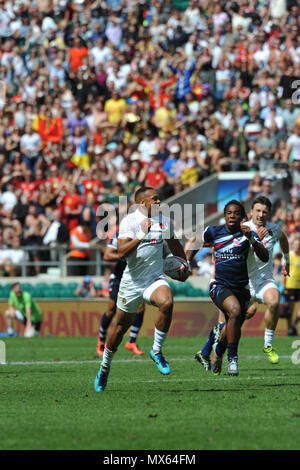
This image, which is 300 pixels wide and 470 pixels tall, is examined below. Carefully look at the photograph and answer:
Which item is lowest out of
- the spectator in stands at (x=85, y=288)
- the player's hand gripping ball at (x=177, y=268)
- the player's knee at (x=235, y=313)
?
the spectator in stands at (x=85, y=288)

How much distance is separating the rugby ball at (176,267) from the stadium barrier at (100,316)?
1110cm

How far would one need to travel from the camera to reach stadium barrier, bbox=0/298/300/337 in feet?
76.1

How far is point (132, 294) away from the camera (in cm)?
1129

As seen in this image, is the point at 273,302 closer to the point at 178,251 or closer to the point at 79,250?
the point at 178,251

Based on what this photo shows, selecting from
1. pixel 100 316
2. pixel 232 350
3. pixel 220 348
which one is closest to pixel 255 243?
pixel 232 350

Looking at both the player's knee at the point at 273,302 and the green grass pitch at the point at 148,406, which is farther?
the player's knee at the point at 273,302

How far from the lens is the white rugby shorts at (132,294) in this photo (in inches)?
442

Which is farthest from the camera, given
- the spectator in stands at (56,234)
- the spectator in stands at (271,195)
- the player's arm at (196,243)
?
the spectator in stands at (56,234)

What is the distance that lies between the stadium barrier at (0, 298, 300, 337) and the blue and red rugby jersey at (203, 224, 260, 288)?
10.2m

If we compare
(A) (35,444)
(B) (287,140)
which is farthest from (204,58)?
(A) (35,444)

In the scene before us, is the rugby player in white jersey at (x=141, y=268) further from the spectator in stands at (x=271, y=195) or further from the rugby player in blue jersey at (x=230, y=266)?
the spectator in stands at (x=271, y=195)

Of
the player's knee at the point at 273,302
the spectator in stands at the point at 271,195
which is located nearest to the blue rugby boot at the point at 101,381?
the player's knee at the point at 273,302

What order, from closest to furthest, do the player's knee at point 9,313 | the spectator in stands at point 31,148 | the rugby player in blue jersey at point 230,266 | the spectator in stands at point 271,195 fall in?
the rugby player in blue jersey at point 230,266, the spectator in stands at point 271,195, the player's knee at point 9,313, the spectator in stands at point 31,148

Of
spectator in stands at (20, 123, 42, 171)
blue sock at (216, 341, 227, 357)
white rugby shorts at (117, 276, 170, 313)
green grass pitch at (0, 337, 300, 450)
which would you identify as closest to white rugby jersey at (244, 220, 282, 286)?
green grass pitch at (0, 337, 300, 450)
